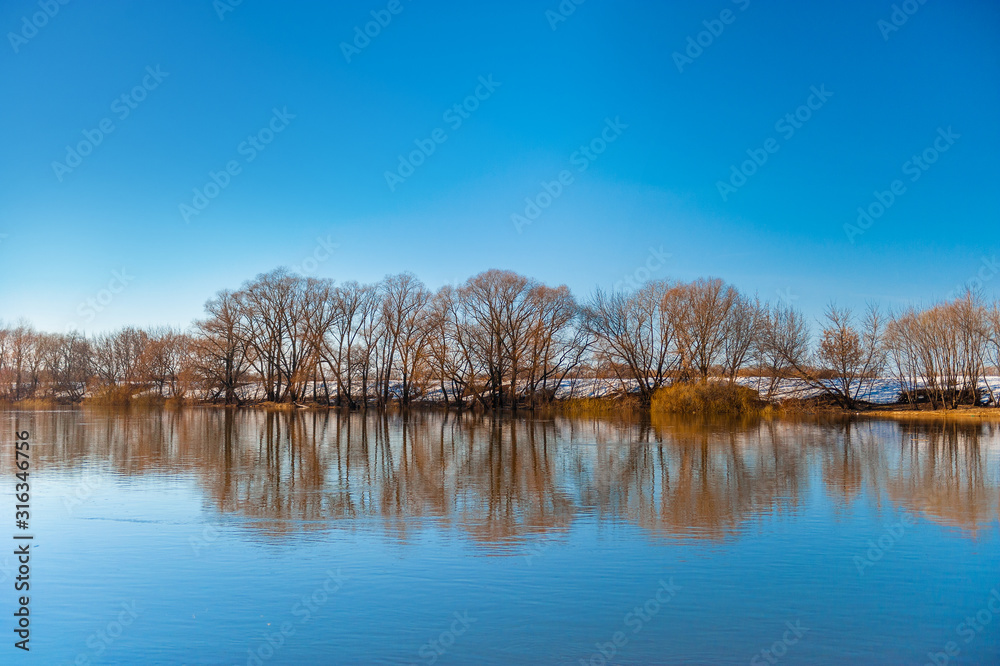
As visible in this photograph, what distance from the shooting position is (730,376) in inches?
1672

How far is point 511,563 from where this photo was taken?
7910 mm

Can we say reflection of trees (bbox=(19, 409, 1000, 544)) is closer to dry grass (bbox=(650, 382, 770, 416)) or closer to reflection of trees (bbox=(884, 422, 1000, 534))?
reflection of trees (bbox=(884, 422, 1000, 534))

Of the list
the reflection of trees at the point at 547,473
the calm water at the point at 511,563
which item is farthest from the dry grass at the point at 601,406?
the calm water at the point at 511,563

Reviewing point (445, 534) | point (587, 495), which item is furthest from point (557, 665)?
point (587, 495)

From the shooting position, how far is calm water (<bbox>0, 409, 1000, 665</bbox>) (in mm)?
5727

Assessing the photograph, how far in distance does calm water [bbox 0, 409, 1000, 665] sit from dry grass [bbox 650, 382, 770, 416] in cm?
2225

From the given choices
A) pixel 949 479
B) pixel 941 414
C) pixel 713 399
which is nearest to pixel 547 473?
pixel 949 479

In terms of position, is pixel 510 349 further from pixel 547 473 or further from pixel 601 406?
pixel 547 473

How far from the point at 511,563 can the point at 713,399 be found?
33.1 meters

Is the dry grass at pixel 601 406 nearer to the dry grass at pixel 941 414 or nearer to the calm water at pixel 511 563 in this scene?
the dry grass at pixel 941 414

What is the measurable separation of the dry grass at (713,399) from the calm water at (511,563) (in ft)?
73.0

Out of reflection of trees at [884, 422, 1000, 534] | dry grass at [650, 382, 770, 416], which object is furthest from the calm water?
dry grass at [650, 382, 770, 416]

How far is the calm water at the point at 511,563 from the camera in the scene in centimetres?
573

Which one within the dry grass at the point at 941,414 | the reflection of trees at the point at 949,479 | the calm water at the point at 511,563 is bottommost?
the dry grass at the point at 941,414
